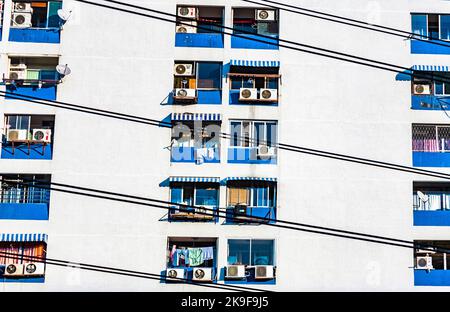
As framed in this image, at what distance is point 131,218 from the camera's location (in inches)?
798

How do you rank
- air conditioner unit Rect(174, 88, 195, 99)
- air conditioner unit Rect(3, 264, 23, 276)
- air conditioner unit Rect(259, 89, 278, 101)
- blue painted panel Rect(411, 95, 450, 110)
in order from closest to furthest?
air conditioner unit Rect(3, 264, 23, 276)
air conditioner unit Rect(174, 88, 195, 99)
air conditioner unit Rect(259, 89, 278, 101)
blue painted panel Rect(411, 95, 450, 110)

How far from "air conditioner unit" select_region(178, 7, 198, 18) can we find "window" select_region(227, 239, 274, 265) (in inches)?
279

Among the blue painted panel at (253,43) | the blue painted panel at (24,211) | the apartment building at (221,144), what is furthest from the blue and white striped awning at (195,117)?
the blue painted panel at (24,211)

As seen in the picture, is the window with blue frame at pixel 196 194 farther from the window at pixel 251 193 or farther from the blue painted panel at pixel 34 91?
the blue painted panel at pixel 34 91

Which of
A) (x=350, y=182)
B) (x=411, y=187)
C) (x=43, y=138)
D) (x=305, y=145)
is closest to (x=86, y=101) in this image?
(x=43, y=138)

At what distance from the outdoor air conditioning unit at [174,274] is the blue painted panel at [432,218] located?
7.05 metres

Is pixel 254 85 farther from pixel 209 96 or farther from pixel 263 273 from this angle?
pixel 263 273

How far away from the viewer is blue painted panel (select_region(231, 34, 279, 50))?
21469 mm

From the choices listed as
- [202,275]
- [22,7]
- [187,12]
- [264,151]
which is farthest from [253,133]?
[22,7]

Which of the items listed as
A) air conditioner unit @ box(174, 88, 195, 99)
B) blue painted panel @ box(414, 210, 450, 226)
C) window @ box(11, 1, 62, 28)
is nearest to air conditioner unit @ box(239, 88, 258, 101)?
air conditioner unit @ box(174, 88, 195, 99)

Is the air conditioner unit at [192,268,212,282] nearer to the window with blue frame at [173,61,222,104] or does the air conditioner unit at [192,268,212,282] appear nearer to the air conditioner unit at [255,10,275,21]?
the window with blue frame at [173,61,222,104]

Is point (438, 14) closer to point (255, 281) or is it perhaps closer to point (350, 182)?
point (350, 182)

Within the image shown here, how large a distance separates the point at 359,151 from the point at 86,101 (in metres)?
8.35

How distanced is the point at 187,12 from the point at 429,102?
8.00 meters
